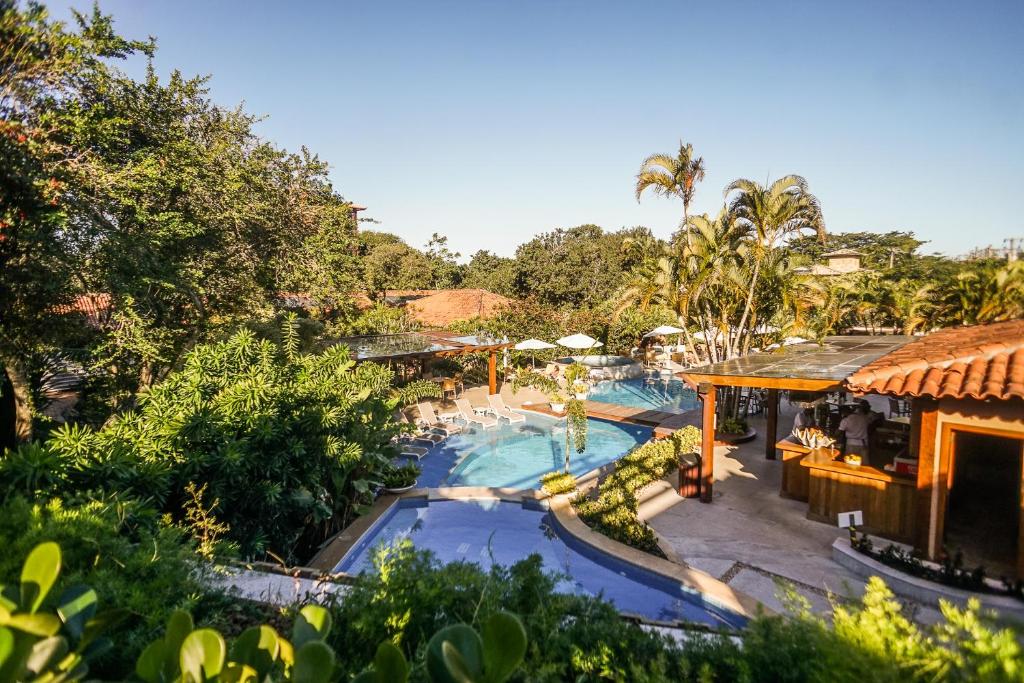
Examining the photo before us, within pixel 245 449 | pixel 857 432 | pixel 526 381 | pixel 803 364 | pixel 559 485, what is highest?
pixel 803 364

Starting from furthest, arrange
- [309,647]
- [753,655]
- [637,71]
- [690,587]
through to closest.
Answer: [637,71] < [690,587] < [753,655] < [309,647]

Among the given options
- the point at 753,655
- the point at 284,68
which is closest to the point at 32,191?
the point at 284,68

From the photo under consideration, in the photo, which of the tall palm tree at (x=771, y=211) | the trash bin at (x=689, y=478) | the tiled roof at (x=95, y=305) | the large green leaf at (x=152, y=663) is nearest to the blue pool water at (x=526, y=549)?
the trash bin at (x=689, y=478)

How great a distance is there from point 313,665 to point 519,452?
14.2 meters

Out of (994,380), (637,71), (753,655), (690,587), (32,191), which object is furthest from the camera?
(637,71)

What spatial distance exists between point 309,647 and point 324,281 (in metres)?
13.2

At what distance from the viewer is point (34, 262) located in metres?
8.83

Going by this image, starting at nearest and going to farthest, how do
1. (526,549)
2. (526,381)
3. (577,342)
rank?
(526,549) < (577,342) < (526,381)

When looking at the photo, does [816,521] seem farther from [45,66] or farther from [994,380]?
[45,66]

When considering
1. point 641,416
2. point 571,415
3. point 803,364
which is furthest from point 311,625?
point 641,416

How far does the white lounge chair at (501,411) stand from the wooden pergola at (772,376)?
7937 millimetres

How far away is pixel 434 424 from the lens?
52.1ft

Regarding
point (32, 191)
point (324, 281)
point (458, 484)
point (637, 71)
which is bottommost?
point (458, 484)

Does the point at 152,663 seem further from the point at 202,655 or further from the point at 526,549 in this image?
the point at 526,549
